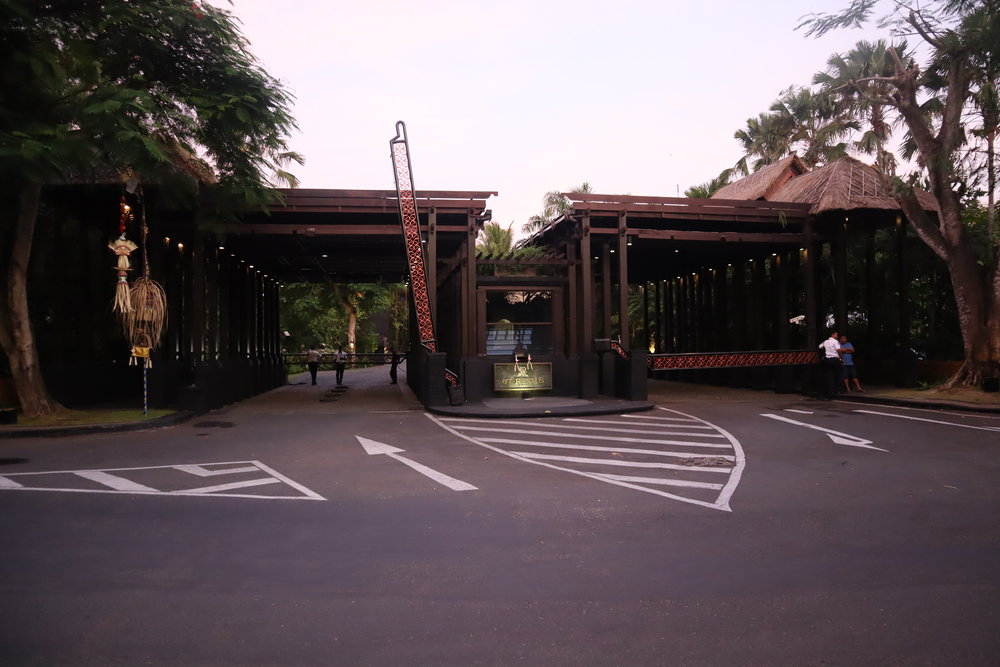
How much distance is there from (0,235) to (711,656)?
17546mm

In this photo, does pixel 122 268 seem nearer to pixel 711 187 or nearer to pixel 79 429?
pixel 79 429

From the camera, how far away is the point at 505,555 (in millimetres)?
5379

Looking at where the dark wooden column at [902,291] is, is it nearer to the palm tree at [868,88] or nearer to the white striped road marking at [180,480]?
the palm tree at [868,88]

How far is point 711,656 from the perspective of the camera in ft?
11.9

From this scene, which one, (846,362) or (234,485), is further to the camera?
(846,362)

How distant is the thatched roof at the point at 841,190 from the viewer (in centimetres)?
2025

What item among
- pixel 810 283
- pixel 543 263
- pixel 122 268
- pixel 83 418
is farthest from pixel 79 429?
pixel 810 283

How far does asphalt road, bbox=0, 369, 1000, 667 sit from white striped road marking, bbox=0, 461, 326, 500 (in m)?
0.06

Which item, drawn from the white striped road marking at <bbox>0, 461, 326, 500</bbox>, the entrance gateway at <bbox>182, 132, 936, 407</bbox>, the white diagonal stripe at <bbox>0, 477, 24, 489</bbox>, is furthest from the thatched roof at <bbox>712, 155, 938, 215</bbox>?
the white diagonal stripe at <bbox>0, 477, 24, 489</bbox>

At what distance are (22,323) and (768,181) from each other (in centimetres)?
2378

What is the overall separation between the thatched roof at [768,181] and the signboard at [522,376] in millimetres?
11835

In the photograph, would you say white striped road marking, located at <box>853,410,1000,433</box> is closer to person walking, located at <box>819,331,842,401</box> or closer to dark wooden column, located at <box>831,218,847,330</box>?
person walking, located at <box>819,331,842,401</box>

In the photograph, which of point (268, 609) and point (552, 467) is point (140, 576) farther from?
point (552, 467)

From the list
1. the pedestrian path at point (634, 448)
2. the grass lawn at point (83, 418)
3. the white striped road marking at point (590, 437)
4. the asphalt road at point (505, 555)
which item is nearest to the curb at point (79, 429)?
the grass lawn at point (83, 418)
